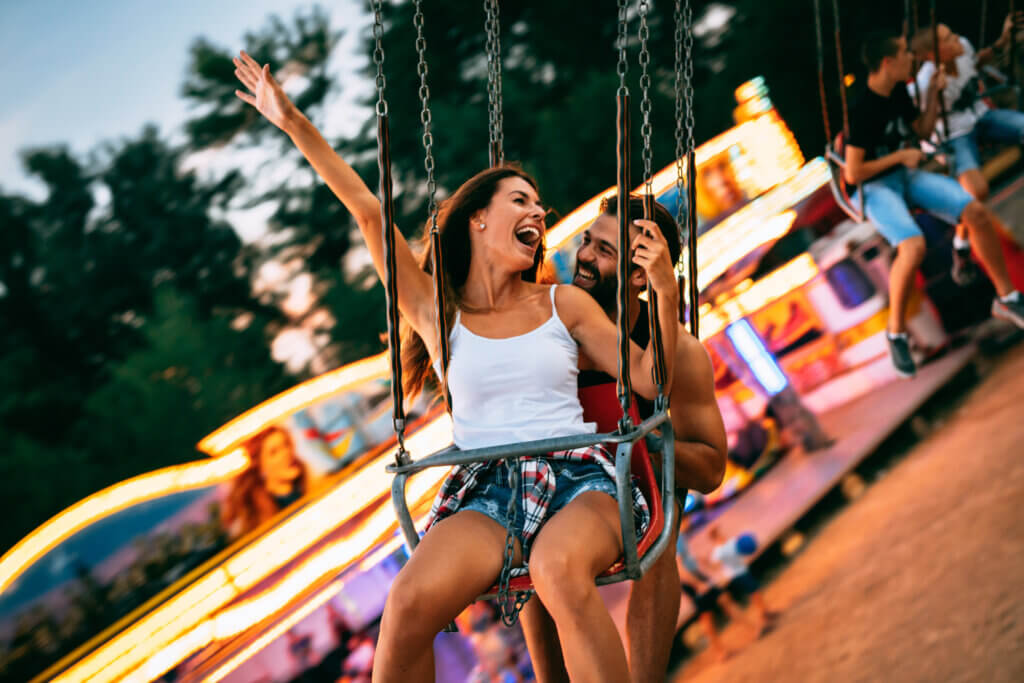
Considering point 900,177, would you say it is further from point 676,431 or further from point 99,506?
point 99,506

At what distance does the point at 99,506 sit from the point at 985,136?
4710 millimetres

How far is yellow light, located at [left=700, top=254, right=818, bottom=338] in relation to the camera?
5477mm

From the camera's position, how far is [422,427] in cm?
494

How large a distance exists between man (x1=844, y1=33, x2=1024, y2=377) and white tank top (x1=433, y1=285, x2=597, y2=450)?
2571mm

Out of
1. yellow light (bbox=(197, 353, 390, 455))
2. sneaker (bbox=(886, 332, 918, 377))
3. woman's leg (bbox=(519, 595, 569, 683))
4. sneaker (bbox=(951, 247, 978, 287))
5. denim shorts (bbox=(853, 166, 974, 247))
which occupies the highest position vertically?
yellow light (bbox=(197, 353, 390, 455))

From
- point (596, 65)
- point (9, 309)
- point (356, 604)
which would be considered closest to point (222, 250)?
point (9, 309)

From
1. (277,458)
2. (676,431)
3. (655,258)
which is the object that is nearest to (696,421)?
(676,431)

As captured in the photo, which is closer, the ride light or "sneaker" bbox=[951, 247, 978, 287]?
"sneaker" bbox=[951, 247, 978, 287]

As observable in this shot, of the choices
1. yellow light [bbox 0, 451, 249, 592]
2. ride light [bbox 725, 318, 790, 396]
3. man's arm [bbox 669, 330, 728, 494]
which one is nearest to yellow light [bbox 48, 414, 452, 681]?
yellow light [bbox 0, 451, 249, 592]

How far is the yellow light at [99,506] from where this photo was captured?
4.36 meters

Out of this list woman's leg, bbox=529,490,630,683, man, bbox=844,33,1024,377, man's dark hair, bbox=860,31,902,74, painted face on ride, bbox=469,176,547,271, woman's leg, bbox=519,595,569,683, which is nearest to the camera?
woman's leg, bbox=529,490,630,683

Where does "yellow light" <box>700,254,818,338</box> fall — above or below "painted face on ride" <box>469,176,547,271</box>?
below

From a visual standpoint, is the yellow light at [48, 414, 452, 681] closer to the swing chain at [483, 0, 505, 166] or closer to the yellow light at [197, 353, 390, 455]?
the yellow light at [197, 353, 390, 455]

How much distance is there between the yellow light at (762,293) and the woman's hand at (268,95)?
3.88 meters
